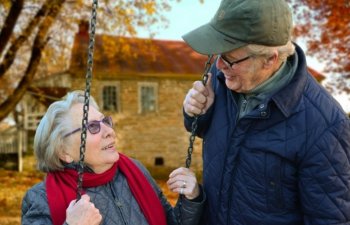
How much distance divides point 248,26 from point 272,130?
18.1 inches

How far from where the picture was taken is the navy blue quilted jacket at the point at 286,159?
1966 mm

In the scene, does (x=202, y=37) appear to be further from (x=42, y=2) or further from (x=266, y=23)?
(x=42, y=2)

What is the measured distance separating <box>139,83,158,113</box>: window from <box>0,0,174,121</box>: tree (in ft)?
25.5

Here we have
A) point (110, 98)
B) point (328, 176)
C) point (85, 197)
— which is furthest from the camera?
point (110, 98)

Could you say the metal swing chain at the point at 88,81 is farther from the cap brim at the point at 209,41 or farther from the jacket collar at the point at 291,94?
the jacket collar at the point at 291,94

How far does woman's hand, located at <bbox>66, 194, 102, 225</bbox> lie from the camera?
7.03 feet

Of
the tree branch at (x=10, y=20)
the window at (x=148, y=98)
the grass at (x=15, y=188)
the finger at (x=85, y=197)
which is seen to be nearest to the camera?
the finger at (x=85, y=197)

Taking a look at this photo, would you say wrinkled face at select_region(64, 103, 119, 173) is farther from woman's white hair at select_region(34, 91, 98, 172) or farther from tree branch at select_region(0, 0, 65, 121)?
tree branch at select_region(0, 0, 65, 121)

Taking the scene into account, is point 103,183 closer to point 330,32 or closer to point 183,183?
point 183,183

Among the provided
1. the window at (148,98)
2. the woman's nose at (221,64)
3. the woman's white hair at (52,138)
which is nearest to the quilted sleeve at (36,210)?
the woman's white hair at (52,138)

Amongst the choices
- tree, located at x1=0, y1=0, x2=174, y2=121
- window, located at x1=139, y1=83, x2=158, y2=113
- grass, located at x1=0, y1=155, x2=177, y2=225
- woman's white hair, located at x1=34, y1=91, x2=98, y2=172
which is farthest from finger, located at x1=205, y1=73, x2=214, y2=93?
window, located at x1=139, y1=83, x2=158, y2=113

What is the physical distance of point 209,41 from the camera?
204 centimetres

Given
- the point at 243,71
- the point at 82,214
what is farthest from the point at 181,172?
the point at 243,71

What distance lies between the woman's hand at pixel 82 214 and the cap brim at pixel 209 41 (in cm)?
86
